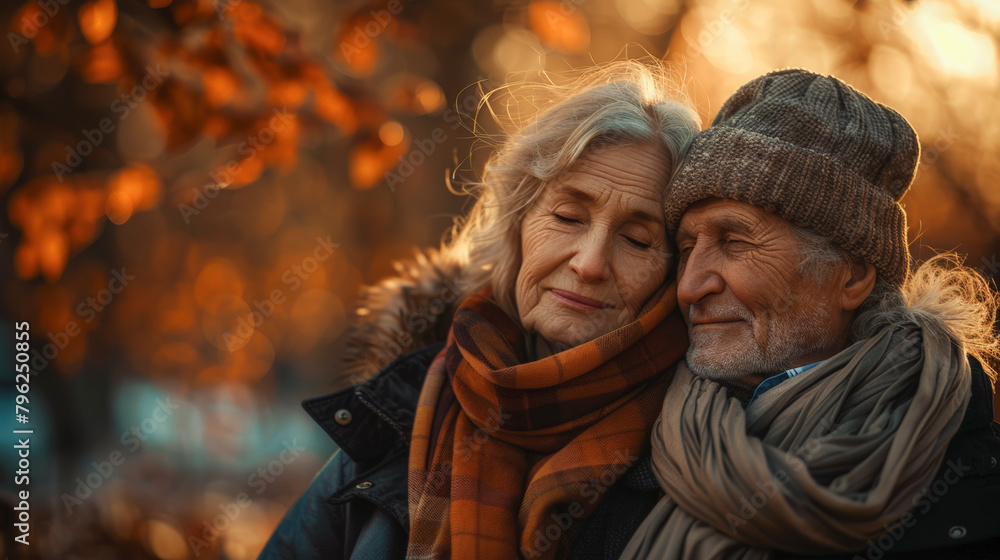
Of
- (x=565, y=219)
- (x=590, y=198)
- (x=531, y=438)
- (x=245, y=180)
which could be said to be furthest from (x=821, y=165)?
(x=245, y=180)

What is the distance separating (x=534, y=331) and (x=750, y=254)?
0.80 m

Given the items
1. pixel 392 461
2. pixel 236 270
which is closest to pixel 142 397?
pixel 236 270

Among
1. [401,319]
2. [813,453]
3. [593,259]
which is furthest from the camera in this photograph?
[401,319]

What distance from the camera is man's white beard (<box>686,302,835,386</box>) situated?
76.2 inches

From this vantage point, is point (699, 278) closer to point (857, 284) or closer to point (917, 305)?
point (857, 284)

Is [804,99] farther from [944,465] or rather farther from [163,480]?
[163,480]

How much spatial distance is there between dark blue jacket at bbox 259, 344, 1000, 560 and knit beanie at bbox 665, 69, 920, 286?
0.51 m

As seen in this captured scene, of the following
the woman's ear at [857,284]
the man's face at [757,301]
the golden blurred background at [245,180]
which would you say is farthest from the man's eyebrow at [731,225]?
the golden blurred background at [245,180]

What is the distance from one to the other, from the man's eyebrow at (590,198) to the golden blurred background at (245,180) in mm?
808

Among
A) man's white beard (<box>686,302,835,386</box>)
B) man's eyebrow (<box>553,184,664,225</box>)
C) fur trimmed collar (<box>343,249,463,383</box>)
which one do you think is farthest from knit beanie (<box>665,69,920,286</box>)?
fur trimmed collar (<box>343,249,463,383</box>)

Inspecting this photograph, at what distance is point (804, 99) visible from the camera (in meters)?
2.00

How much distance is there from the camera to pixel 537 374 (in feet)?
6.62

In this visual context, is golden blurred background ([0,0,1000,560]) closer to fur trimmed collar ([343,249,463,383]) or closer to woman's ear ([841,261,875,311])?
fur trimmed collar ([343,249,463,383])

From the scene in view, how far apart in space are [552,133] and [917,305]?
52.2 inches
